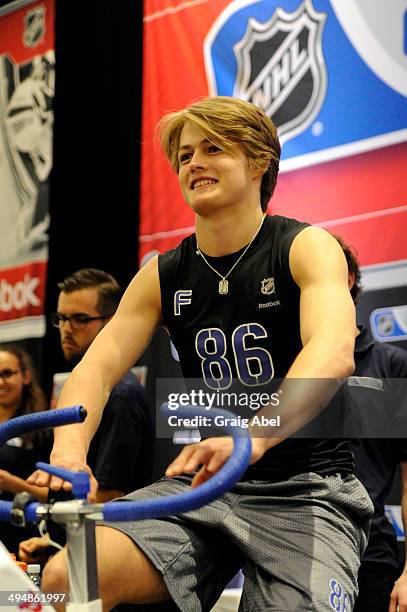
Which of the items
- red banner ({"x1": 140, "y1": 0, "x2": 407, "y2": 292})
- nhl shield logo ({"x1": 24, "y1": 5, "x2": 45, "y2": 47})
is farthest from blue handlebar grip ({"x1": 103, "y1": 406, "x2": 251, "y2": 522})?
nhl shield logo ({"x1": 24, "y1": 5, "x2": 45, "y2": 47})

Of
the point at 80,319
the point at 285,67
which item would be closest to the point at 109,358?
the point at 80,319

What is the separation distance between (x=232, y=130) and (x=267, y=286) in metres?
0.36

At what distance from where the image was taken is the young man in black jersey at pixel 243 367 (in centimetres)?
152

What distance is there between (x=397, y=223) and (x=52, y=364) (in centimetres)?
182

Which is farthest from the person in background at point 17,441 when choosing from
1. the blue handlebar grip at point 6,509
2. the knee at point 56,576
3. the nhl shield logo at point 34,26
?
the nhl shield logo at point 34,26

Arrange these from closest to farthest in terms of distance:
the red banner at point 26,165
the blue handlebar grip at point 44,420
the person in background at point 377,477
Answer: the blue handlebar grip at point 44,420
the person in background at point 377,477
the red banner at point 26,165

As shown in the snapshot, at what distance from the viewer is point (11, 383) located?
3.50 m

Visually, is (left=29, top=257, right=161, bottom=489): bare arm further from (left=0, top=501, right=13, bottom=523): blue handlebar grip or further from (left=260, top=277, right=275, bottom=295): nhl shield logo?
(left=0, top=501, right=13, bottom=523): blue handlebar grip

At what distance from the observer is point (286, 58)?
3.28 meters

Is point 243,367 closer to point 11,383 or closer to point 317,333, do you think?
point 317,333

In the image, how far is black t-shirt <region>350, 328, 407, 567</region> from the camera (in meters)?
2.56

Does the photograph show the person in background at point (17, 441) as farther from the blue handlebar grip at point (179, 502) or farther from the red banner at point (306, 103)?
the blue handlebar grip at point (179, 502)

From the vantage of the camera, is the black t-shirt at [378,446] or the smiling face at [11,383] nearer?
the black t-shirt at [378,446]

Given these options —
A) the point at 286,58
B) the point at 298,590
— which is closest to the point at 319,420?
the point at 298,590
